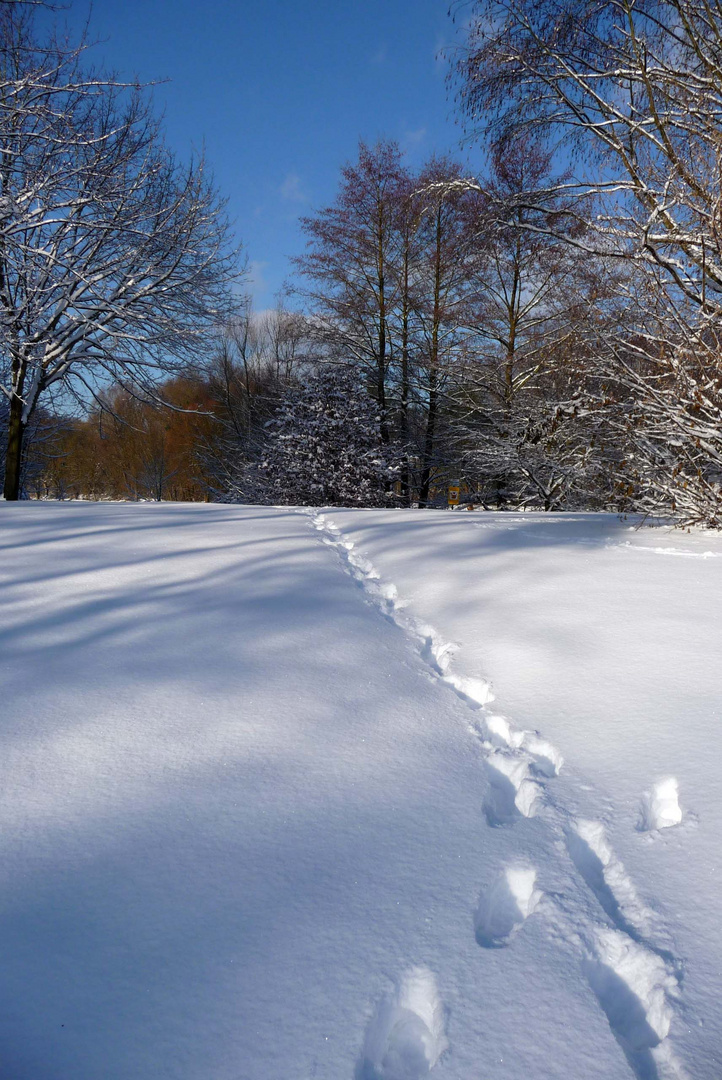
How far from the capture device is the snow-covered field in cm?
91

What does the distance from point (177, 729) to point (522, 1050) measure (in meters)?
1.15

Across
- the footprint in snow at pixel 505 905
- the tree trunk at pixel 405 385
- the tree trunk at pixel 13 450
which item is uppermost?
the tree trunk at pixel 405 385

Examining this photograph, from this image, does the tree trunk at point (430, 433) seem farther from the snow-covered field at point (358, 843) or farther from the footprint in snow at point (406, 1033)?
the footprint in snow at point (406, 1033)

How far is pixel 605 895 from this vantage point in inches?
47.8

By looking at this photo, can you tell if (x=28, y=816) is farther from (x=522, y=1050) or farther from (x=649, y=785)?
(x=649, y=785)

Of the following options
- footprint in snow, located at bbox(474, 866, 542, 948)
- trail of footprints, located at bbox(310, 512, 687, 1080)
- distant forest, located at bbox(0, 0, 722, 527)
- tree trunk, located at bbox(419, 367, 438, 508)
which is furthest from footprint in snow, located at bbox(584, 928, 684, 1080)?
tree trunk, located at bbox(419, 367, 438, 508)

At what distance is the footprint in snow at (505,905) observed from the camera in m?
1.10

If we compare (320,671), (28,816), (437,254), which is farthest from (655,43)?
(437,254)

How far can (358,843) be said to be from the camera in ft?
4.25

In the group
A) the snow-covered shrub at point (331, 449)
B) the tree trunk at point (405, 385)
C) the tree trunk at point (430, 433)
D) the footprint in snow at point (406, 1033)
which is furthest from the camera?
the tree trunk at point (430, 433)

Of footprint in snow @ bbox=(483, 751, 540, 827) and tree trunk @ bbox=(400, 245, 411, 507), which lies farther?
tree trunk @ bbox=(400, 245, 411, 507)

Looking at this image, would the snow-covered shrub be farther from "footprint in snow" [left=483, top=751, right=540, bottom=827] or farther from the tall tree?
"footprint in snow" [left=483, top=751, right=540, bottom=827]

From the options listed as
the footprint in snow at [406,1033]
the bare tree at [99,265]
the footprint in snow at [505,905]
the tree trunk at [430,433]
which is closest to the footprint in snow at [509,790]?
the footprint in snow at [505,905]

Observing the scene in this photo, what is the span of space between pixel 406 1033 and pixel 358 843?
397mm
